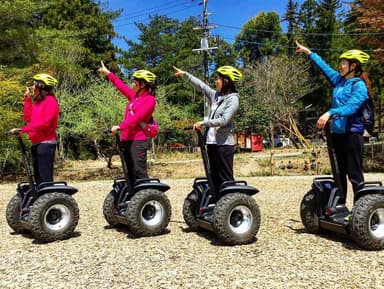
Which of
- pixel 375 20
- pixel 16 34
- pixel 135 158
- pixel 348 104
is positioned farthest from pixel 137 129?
pixel 375 20

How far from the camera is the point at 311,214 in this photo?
5.20 m

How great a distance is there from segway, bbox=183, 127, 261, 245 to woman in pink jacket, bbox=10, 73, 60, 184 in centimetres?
177

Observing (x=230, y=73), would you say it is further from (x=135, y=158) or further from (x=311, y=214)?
(x=311, y=214)

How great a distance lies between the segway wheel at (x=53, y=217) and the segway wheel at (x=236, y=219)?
1772 mm

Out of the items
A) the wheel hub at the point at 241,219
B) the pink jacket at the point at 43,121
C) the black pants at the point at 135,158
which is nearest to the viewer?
the wheel hub at the point at 241,219

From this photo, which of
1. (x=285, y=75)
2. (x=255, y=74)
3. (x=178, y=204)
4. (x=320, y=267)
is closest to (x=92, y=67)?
(x=255, y=74)

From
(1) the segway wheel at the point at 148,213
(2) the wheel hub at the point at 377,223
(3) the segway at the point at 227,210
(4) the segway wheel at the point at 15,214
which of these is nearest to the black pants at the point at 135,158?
(1) the segway wheel at the point at 148,213

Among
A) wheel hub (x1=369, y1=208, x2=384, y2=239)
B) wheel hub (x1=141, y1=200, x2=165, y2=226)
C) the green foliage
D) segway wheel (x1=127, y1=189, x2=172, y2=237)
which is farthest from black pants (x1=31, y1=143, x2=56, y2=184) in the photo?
the green foliage

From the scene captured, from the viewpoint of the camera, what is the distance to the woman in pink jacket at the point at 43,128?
535 cm

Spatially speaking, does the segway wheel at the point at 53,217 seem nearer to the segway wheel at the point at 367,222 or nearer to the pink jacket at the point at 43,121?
the pink jacket at the point at 43,121

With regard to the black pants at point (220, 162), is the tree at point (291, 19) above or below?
above

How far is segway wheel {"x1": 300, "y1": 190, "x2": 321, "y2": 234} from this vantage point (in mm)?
5188

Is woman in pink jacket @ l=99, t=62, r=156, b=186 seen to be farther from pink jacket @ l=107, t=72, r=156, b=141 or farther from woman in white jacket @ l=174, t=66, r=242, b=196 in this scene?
woman in white jacket @ l=174, t=66, r=242, b=196

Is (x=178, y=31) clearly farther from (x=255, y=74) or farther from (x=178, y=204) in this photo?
(x=178, y=204)
